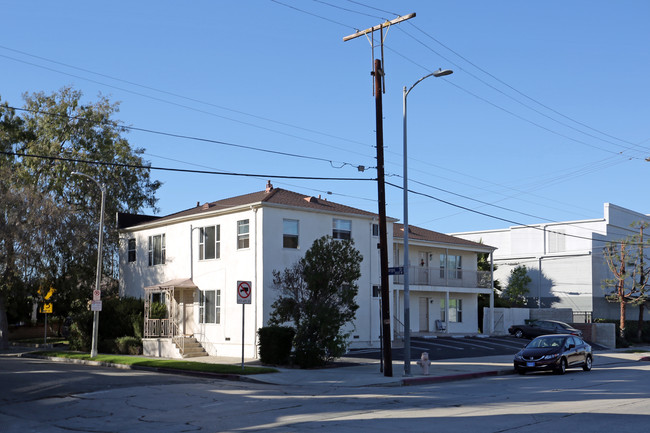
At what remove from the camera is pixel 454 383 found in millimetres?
21688

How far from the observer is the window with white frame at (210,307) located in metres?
31.6

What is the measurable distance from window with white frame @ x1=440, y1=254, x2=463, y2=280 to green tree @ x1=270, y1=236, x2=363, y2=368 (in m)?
19.1

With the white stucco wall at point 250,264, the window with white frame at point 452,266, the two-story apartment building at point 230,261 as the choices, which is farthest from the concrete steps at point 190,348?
the window with white frame at point 452,266

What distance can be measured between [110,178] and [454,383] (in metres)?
33.1

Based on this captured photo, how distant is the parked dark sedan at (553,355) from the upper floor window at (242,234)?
41.3 feet

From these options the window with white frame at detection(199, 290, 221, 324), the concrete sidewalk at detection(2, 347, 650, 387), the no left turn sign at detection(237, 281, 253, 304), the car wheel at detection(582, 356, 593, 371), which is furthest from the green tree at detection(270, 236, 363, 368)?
the car wheel at detection(582, 356, 593, 371)

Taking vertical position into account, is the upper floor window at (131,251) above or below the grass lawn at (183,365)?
above

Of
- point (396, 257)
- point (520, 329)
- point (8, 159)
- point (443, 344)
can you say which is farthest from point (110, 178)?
point (520, 329)

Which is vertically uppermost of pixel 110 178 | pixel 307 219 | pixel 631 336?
pixel 110 178

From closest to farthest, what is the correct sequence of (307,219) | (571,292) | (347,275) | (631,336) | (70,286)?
(347,275)
(307,219)
(70,286)
(631,336)
(571,292)

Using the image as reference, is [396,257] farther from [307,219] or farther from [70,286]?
[70,286]

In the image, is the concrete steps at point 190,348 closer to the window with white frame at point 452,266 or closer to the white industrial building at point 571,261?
the window with white frame at point 452,266

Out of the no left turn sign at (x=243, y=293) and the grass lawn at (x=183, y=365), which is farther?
the grass lawn at (x=183, y=365)

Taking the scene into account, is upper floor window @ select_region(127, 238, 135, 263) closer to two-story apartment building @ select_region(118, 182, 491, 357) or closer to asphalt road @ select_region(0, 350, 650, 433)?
two-story apartment building @ select_region(118, 182, 491, 357)
